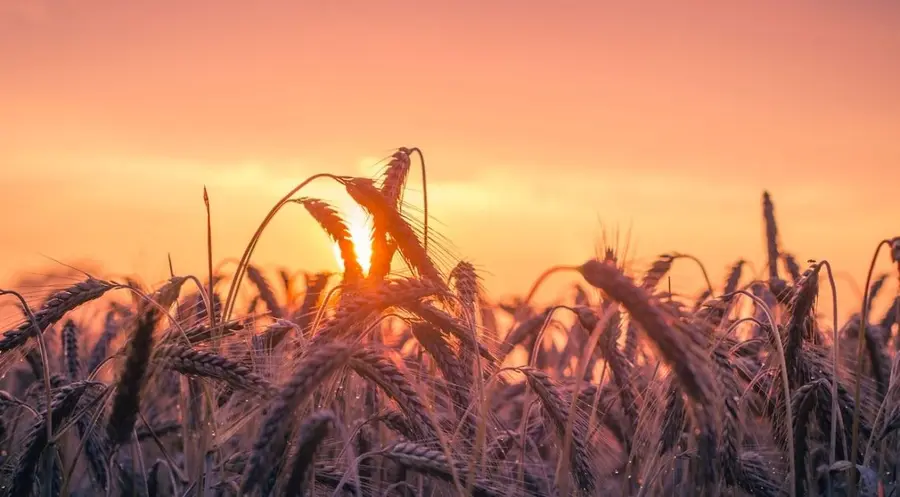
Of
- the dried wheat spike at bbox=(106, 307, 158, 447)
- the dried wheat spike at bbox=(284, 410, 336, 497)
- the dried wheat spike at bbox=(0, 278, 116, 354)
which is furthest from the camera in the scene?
the dried wheat spike at bbox=(0, 278, 116, 354)

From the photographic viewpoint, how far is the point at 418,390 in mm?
3547

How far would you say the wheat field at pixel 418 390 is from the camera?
123 inches

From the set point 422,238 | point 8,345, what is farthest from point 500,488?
point 8,345

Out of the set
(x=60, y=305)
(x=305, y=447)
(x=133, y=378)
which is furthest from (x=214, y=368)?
(x=60, y=305)

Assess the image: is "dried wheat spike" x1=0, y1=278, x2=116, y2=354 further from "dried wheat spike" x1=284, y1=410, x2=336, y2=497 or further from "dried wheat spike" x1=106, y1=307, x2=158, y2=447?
"dried wheat spike" x1=284, y1=410, x2=336, y2=497

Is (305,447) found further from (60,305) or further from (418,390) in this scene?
(60,305)

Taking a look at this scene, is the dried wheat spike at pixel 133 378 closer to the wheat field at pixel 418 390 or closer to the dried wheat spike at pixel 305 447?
the wheat field at pixel 418 390

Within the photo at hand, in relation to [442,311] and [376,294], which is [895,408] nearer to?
[442,311]

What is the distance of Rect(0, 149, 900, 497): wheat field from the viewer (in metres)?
3.13

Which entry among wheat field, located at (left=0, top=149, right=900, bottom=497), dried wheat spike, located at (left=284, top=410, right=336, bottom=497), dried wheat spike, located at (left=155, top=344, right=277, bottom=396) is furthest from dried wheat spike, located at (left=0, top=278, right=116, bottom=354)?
dried wheat spike, located at (left=284, top=410, right=336, bottom=497)

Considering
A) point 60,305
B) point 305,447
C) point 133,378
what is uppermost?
point 60,305

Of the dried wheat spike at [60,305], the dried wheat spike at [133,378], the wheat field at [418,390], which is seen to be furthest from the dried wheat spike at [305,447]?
the dried wheat spike at [60,305]

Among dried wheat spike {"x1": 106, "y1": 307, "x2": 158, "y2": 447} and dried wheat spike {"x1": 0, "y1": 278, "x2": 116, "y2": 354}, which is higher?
dried wheat spike {"x1": 0, "y1": 278, "x2": 116, "y2": 354}

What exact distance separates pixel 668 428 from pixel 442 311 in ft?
3.74
